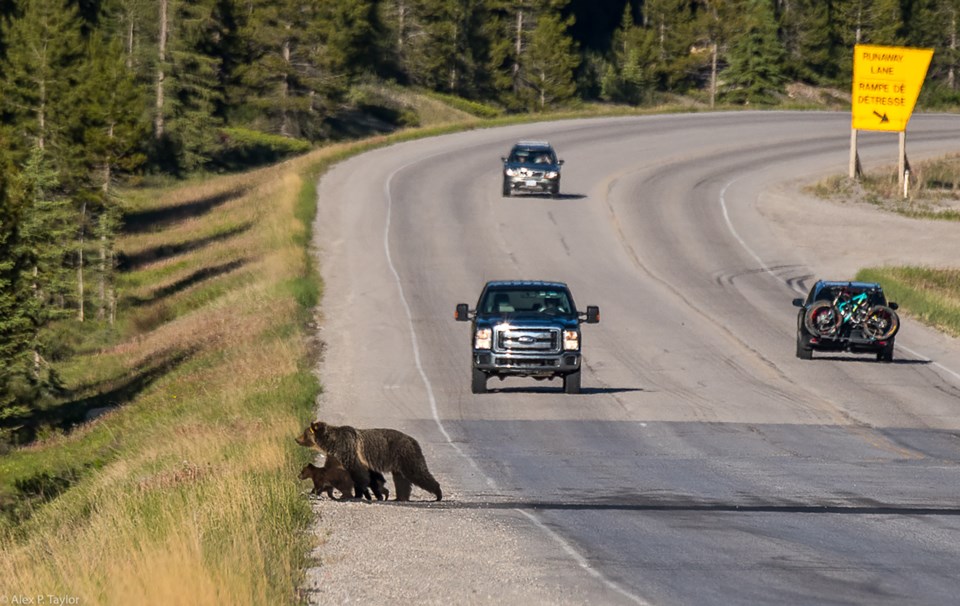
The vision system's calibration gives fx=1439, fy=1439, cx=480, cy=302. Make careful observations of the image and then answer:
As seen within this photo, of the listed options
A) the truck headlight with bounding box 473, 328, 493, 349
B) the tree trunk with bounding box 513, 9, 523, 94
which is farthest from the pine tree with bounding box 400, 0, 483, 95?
the truck headlight with bounding box 473, 328, 493, 349

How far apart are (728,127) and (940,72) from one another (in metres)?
56.4

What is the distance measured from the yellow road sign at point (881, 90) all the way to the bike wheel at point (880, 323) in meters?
27.3

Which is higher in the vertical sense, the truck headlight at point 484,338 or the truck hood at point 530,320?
the truck hood at point 530,320

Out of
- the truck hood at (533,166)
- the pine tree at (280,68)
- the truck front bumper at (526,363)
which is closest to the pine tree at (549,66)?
the pine tree at (280,68)

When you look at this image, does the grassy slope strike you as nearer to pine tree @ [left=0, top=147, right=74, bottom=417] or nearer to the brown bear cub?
the brown bear cub

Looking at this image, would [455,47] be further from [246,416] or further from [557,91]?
[246,416]

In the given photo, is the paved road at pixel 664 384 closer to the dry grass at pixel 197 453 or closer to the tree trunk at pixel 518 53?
the dry grass at pixel 197 453

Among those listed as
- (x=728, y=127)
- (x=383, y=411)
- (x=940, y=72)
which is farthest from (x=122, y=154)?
(x=940, y=72)

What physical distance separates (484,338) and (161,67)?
2499 inches

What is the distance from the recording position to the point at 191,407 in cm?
2834

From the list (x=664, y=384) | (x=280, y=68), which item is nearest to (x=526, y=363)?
(x=664, y=384)

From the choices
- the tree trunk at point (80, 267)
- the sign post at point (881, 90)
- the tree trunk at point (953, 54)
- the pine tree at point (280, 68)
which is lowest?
the tree trunk at point (80, 267)

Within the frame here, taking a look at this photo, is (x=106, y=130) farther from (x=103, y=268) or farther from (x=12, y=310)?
(x=12, y=310)

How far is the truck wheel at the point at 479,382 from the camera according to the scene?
87.3ft
